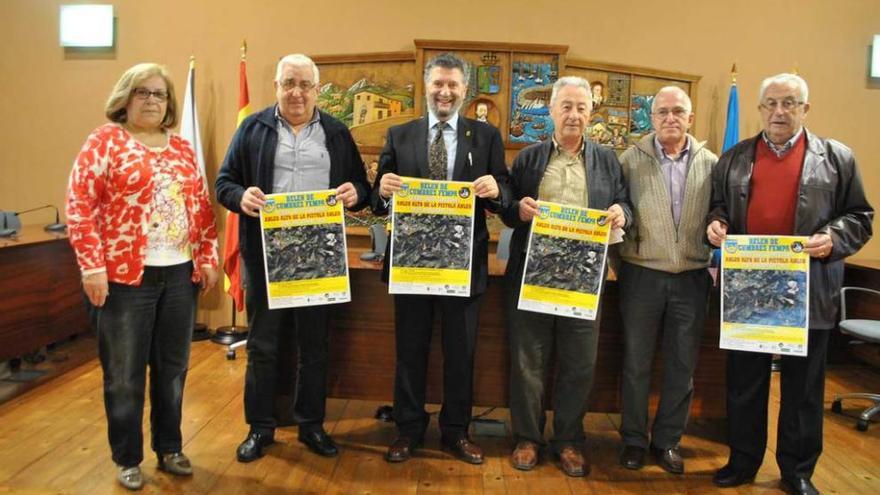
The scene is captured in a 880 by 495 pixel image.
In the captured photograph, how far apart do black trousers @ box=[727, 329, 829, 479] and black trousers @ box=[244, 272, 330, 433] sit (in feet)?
5.46

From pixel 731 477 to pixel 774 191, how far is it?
3.77ft

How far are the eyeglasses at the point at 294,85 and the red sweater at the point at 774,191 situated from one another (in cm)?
174

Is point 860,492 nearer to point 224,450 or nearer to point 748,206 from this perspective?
point 748,206

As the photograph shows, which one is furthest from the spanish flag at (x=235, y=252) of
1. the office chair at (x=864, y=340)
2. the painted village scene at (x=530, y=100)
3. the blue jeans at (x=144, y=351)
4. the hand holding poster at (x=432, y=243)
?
the office chair at (x=864, y=340)

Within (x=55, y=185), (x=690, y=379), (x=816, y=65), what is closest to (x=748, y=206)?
(x=690, y=379)

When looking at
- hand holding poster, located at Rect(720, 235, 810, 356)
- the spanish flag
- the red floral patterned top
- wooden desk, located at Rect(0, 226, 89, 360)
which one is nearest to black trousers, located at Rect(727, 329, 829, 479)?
hand holding poster, located at Rect(720, 235, 810, 356)

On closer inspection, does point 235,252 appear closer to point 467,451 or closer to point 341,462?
point 341,462

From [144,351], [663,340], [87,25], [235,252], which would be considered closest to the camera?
[144,351]

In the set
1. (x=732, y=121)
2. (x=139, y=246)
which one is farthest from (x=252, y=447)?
(x=732, y=121)

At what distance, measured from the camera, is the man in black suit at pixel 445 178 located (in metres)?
2.54

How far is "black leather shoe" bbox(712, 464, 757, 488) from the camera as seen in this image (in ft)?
8.60

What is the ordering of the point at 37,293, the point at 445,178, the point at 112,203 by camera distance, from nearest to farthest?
the point at 112,203, the point at 445,178, the point at 37,293

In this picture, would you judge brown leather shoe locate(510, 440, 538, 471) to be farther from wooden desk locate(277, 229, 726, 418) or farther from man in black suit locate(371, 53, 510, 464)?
wooden desk locate(277, 229, 726, 418)

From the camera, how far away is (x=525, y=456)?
2.72 metres
